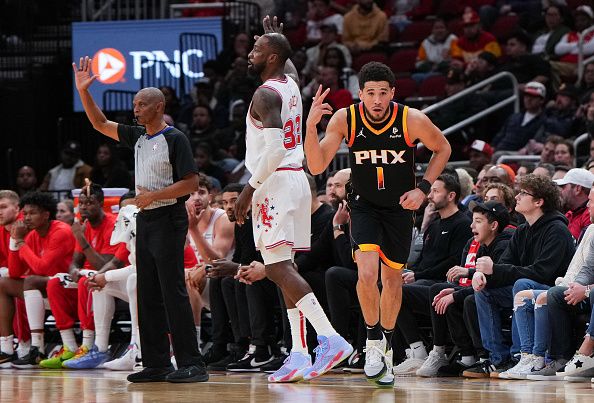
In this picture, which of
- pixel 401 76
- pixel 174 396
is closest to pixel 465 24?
pixel 401 76

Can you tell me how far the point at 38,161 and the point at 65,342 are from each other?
293 inches

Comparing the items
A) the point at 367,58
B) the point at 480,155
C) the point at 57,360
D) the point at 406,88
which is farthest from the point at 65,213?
the point at 367,58

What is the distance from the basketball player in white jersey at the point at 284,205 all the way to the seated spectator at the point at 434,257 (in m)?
1.52

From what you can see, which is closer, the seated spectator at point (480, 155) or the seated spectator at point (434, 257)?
the seated spectator at point (434, 257)

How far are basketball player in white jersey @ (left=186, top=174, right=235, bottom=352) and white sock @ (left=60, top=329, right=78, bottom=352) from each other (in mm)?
1270

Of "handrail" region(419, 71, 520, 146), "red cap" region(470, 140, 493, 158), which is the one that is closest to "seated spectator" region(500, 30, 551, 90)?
"handrail" region(419, 71, 520, 146)

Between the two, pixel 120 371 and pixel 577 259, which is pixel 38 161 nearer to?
pixel 120 371

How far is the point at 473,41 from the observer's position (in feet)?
52.9

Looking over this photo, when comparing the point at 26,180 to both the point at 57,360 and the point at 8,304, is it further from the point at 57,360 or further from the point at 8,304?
the point at 57,360

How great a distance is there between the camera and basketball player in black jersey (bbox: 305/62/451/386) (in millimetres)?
7758

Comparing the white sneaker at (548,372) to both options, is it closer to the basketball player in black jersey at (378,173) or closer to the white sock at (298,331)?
the basketball player in black jersey at (378,173)

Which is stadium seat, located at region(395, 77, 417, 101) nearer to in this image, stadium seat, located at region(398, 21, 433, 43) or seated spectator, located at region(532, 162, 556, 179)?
stadium seat, located at region(398, 21, 433, 43)

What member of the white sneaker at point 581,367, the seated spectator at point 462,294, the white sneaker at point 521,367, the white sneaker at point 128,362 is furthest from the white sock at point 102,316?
the white sneaker at point 581,367

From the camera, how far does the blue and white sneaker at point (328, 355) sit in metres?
7.85
